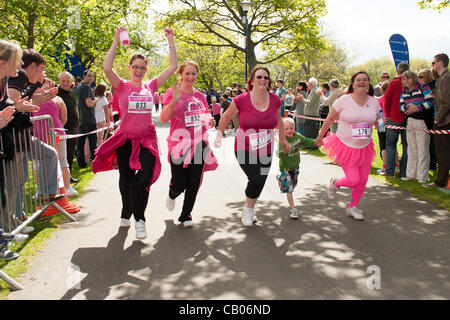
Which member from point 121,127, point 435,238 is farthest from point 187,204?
point 435,238

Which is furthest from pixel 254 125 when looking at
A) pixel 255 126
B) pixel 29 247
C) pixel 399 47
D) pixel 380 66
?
pixel 380 66

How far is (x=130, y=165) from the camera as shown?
511cm

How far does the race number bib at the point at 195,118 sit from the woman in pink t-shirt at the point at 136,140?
1.49ft

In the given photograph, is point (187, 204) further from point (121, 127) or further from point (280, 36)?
point (280, 36)

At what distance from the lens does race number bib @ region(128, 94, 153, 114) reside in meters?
5.00

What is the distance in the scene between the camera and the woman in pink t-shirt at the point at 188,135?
17.5 ft

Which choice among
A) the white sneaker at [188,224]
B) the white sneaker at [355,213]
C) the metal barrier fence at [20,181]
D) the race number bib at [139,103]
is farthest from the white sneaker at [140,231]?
the white sneaker at [355,213]

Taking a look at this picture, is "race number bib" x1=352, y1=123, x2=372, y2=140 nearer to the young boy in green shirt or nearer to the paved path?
the young boy in green shirt

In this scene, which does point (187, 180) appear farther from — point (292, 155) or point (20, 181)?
point (20, 181)

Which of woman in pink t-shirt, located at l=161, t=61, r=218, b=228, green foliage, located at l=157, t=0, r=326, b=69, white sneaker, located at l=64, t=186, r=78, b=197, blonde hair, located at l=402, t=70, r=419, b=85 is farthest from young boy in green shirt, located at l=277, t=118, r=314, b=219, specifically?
green foliage, located at l=157, t=0, r=326, b=69

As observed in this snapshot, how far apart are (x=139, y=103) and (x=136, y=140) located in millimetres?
462

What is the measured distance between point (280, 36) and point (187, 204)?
2383 centimetres

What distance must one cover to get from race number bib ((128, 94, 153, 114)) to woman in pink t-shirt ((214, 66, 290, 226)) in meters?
0.96

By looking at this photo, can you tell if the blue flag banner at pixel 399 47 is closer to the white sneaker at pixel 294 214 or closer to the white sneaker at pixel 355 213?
the white sneaker at pixel 355 213
